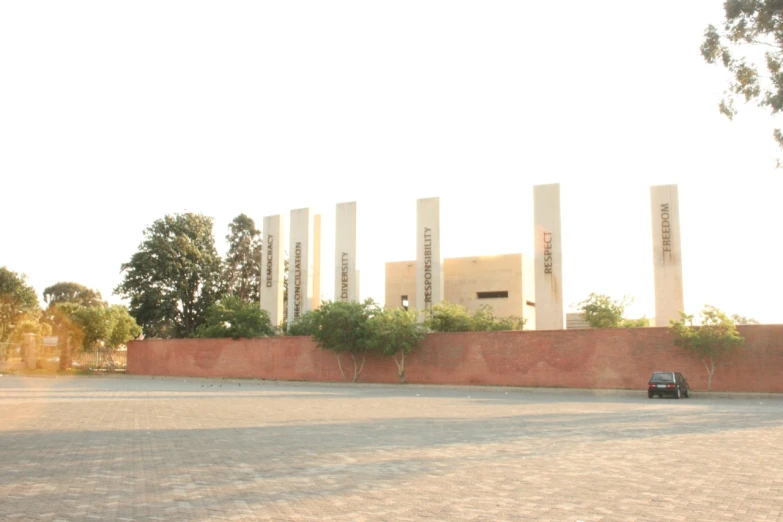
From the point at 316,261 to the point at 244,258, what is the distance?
17.6m

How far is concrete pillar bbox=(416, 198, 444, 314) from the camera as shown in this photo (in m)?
49.1

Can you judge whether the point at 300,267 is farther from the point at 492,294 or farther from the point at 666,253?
the point at 666,253

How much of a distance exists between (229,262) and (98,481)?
2562 inches

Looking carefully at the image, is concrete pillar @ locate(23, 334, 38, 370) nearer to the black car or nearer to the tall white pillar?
the tall white pillar

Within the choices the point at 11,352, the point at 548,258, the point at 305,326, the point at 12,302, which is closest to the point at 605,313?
the point at 548,258

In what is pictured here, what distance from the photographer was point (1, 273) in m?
81.1

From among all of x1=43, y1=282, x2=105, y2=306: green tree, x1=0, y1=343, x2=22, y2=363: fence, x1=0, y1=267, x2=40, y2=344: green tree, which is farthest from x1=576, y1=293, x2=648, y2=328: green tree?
x1=43, y1=282, x2=105, y2=306: green tree

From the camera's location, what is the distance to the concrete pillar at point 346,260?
5247 centimetres

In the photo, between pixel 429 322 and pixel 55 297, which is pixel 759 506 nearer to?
pixel 429 322

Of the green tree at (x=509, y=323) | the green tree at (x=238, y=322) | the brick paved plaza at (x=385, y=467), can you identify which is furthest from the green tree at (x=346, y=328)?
the brick paved plaza at (x=385, y=467)

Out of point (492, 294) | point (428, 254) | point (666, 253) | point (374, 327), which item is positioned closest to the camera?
point (666, 253)

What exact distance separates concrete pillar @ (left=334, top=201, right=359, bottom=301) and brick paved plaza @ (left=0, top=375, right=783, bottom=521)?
34186mm

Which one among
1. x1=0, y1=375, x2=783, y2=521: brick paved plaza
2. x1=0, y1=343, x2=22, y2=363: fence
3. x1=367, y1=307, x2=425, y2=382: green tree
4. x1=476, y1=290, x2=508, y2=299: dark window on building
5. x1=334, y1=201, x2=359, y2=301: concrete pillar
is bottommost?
x1=0, y1=375, x2=783, y2=521: brick paved plaza

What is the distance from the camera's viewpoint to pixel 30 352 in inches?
2442
